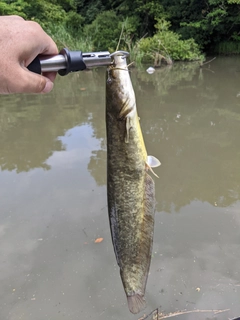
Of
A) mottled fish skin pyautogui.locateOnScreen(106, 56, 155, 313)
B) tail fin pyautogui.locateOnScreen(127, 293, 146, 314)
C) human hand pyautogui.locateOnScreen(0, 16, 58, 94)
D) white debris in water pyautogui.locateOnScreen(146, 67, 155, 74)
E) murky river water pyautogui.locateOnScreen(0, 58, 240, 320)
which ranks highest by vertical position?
human hand pyautogui.locateOnScreen(0, 16, 58, 94)

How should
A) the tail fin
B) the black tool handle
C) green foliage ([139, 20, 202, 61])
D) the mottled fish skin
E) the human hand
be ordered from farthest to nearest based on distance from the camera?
green foliage ([139, 20, 202, 61])
the tail fin
the mottled fish skin
the black tool handle
the human hand

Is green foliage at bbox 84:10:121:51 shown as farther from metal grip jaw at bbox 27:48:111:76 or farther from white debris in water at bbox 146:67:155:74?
metal grip jaw at bbox 27:48:111:76

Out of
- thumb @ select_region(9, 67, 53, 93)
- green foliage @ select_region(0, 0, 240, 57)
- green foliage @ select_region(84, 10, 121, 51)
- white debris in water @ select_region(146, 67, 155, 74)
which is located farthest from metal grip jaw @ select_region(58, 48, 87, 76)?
green foliage @ select_region(84, 10, 121, 51)

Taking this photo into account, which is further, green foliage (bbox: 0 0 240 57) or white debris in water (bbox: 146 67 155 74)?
green foliage (bbox: 0 0 240 57)

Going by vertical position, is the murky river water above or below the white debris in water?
above

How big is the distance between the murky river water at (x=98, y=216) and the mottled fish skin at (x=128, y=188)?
1.19 metres

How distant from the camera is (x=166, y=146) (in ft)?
19.9

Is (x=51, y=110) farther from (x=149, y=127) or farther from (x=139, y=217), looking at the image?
(x=139, y=217)

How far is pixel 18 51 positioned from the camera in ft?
3.81

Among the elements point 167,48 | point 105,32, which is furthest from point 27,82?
point 105,32

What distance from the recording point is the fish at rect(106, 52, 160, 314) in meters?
1.53

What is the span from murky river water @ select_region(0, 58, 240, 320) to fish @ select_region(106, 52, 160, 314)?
3.90 ft

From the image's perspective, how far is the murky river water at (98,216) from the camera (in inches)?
112

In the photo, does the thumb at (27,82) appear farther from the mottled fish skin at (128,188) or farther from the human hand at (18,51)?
the mottled fish skin at (128,188)
